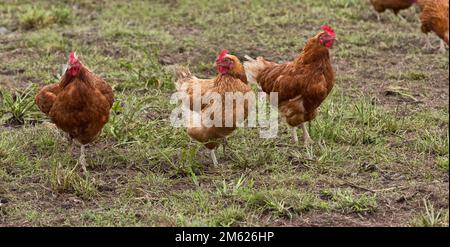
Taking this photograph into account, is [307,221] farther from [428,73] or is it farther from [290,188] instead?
[428,73]

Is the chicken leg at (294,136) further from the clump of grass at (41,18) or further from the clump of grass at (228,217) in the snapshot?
the clump of grass at (41,18)

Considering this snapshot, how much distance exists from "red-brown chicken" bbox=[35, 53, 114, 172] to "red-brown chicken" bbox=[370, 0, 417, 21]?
5.05 meters

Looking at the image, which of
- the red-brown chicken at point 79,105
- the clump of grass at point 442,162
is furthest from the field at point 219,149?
the red-brown chicken at point 79,105

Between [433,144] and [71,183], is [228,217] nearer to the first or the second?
[71,183]

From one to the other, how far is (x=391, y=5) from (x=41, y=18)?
171 inches

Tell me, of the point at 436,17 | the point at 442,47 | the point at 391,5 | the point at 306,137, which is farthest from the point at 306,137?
the point at 391,5

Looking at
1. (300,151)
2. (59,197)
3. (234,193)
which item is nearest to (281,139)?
(300,151)

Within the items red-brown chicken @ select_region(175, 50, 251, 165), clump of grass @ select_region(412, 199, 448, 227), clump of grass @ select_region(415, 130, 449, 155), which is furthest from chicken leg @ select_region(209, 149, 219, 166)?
clump of grass @ select_region(412, 199, 448, 227)

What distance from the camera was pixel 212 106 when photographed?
587 cm

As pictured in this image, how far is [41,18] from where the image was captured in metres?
9.88

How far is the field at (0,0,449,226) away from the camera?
518 centimetres

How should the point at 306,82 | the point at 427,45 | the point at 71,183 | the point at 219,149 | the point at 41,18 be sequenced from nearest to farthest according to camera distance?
the point at 71,183 → the point at 306,82 → the point at 219,149 → the point at 427,45 → the point at 41,18

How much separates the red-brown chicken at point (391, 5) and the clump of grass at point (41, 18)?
154 inches

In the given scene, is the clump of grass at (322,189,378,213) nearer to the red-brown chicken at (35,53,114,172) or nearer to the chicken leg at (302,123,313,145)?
the chicken leg at (302,123,313,145)
